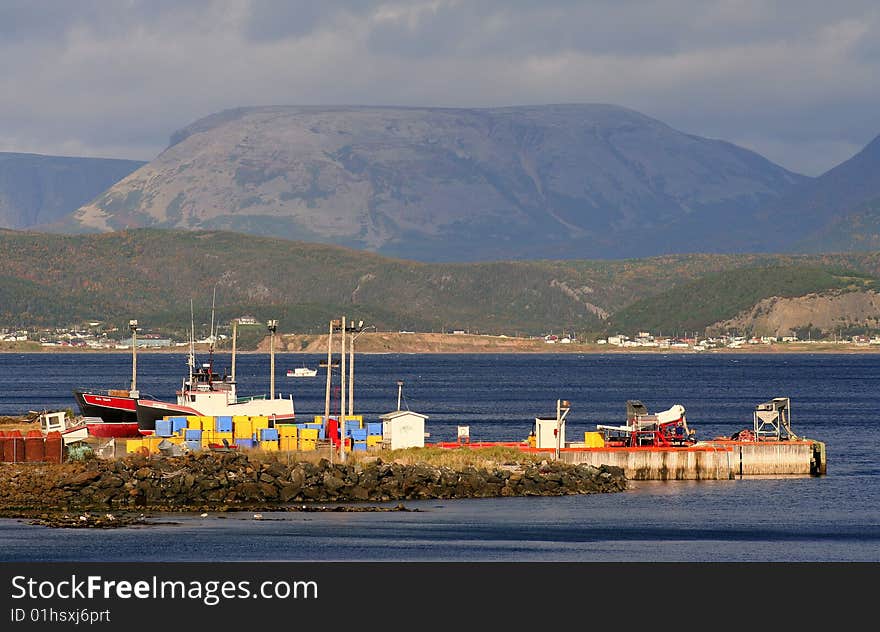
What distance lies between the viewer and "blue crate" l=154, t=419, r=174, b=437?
8581 centimetres

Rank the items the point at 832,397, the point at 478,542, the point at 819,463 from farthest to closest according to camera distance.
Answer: the point at 832,397
the point at 819,463
the point at 478,542

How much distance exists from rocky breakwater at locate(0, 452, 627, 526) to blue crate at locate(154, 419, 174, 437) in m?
6.99

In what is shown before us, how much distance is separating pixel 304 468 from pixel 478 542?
48.0ft

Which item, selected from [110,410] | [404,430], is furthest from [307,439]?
[110,410]

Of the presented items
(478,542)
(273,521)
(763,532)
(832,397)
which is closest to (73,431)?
(273,521)

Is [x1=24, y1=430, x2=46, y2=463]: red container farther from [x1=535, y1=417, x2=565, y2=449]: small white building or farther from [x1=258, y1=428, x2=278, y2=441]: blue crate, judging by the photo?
[x1=535, y1=417, x2=565, y2=449]: small white building

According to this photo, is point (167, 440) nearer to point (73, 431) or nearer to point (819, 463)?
point (73, 431)

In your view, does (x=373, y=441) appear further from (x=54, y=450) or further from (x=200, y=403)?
(x=54, y=450)

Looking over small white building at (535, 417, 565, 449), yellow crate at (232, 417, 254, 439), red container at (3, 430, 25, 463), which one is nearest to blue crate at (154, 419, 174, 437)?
yellow crate at (232, 417, 254, 439)

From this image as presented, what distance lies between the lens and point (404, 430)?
84.3m

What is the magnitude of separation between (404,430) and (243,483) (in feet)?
38.5

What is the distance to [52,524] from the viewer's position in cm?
6612
